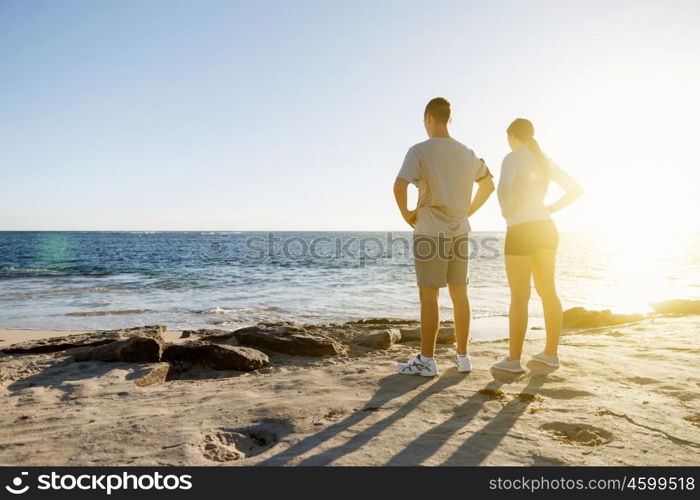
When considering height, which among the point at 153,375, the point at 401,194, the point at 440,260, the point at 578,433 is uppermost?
the point at 401,194

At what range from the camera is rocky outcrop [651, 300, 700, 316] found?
8718 millimetres

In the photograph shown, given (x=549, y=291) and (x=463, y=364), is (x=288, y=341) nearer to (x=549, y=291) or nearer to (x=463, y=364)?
(x=463, y=364)

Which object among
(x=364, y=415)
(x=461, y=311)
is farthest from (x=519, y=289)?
(x=364, y=415)

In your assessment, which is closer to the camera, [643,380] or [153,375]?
[643,380]

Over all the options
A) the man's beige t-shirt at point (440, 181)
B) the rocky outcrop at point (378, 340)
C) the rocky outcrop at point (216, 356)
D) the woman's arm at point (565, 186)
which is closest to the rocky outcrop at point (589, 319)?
the rocky outcrop at point (378, 340)

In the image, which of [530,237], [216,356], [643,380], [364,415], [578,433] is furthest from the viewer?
→ [216,356]

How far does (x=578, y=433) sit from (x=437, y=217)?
70.2 inches

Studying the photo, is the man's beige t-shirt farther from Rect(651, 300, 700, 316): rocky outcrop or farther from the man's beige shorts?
Rect(651, 300, 700, 316): rocky outcrop

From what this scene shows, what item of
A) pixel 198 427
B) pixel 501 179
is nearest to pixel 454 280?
pixel 501 179

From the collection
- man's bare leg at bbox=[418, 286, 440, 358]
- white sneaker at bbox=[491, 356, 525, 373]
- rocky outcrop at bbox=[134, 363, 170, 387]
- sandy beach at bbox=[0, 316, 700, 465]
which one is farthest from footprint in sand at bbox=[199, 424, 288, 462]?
white sneaker at bbox=[491, 356, 525, 373]

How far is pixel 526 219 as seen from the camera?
3.67 meters

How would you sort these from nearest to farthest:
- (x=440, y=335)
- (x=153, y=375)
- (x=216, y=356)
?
(x=153, y=375) < (x=216, y=356) < (x=440, y=335)

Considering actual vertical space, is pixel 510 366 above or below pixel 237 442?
above
